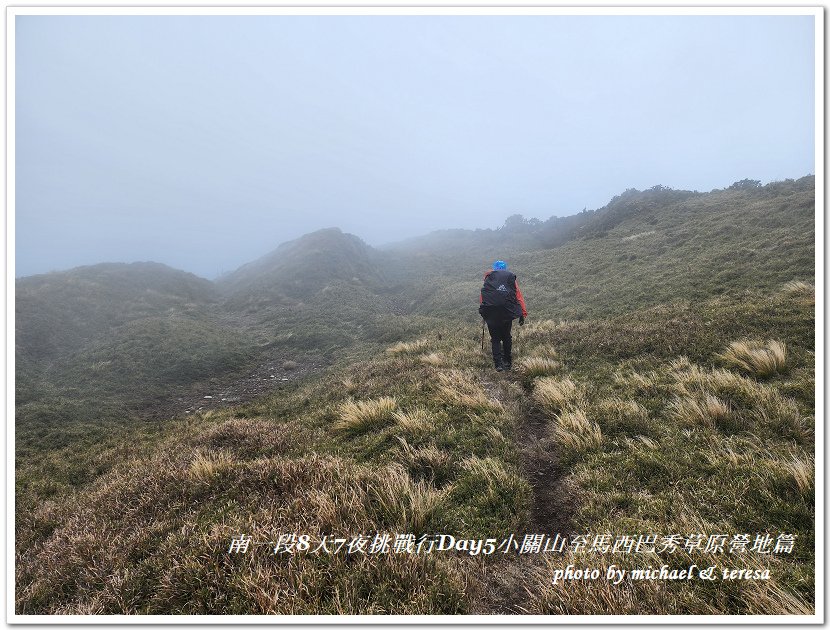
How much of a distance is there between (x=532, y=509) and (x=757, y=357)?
5830 millimetres

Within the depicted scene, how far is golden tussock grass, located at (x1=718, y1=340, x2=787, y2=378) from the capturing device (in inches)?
244

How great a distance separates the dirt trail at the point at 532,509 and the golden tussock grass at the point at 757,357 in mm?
3997

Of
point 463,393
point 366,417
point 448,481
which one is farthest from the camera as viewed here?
point 463,393

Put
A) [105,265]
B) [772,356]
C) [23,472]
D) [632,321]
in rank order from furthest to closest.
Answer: [105,265]
[632,321]
[23,472]
[772,356]

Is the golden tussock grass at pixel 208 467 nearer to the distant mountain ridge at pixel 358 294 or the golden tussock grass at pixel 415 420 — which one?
the golden tussock grass at pixel 415 420

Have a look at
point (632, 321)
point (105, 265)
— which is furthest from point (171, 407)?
point (105, 265)

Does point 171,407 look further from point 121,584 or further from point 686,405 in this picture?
point 686,405

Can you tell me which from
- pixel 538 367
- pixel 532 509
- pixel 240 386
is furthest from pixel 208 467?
pixel 240 386

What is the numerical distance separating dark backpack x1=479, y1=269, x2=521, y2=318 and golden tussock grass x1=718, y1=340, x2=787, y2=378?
4.59 meters

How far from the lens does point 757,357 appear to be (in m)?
6.38

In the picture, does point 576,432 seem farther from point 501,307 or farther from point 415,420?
point 501,307

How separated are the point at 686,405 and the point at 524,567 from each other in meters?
4.17

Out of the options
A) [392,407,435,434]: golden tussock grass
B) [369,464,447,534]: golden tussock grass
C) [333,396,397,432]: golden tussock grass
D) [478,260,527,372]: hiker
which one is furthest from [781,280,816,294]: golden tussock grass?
[369,464,447,534]: golden tussock grass

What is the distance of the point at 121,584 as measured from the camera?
2900mm
